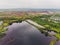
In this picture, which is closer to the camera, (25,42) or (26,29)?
(25,42)

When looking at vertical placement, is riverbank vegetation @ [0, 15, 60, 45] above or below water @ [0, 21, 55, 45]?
above

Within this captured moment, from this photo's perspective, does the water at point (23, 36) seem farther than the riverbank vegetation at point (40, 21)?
No

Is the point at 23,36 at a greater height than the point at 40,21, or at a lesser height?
lesser

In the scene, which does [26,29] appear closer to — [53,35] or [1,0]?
[53,35]

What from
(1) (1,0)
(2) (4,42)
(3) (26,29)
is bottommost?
(2) (4,42)

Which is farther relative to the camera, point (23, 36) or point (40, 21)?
point (40, 21)

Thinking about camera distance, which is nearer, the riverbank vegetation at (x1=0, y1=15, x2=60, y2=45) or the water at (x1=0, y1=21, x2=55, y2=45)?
the water at (x1=0, y1=21, x2=55, y2=45)

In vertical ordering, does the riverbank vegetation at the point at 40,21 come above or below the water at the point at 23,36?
above

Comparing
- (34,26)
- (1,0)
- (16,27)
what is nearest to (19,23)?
(16,27)
